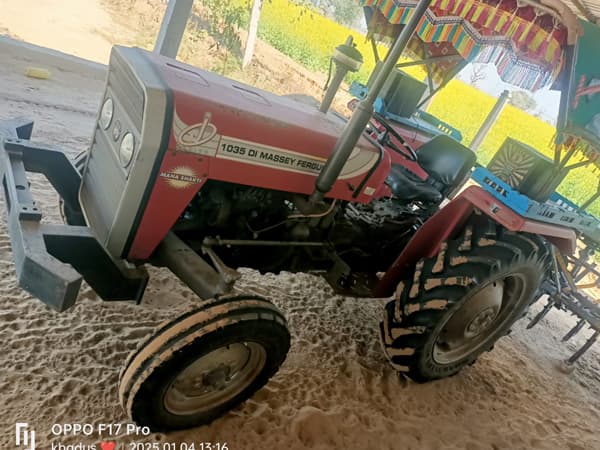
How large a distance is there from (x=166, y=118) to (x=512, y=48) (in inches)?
109

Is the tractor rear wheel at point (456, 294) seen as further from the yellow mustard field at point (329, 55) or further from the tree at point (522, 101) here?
the tree at point (522, 101)

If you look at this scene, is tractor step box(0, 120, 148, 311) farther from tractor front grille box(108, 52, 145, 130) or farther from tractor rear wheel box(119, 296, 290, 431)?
tractor front grille box(108, 52, 145, 130)

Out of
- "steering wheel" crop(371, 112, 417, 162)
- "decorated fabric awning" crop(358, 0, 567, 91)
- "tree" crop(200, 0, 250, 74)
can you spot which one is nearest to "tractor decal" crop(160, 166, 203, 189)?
"steering wheel" crop(371, 112, 417, 162)

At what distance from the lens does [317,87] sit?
12.3m

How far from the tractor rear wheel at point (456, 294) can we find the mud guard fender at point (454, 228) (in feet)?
0.27

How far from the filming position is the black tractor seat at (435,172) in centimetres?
318

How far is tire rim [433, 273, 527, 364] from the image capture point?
8.49 feet

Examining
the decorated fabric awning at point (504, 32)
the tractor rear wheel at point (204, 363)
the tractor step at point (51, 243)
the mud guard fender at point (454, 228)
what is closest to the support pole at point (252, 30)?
the decorated fabric awning at point (504, 32)

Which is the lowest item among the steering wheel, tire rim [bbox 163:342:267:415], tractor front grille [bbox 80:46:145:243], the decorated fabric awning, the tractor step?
tire rim [bbox 163:342:267:415]

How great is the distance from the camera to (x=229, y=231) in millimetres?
2129

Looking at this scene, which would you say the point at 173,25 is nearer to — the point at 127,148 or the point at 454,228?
the point at 127,148

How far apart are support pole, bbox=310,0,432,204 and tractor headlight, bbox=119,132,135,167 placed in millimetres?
804

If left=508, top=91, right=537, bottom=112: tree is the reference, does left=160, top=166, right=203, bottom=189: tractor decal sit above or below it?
below

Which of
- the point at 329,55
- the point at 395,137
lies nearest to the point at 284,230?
the point at 395,137
